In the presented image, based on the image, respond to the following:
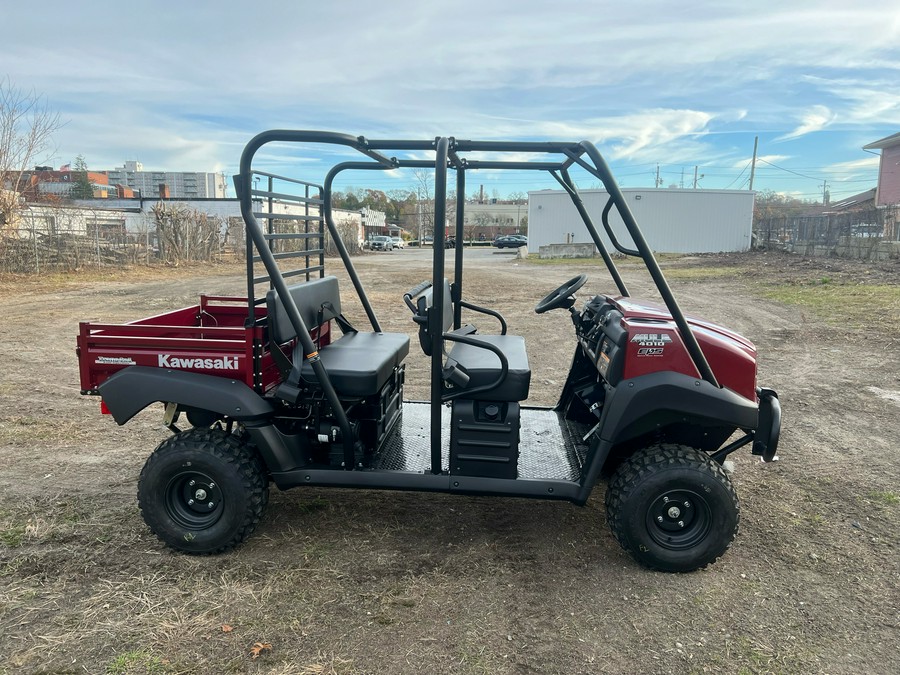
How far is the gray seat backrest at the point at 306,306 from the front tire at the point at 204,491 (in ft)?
1.93

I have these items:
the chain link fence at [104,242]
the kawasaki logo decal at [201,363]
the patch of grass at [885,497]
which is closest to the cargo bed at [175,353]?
the kawasaki logo decal at [201,363]

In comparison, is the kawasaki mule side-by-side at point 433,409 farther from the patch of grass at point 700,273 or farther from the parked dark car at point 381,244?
the parked dark car at point 381,244

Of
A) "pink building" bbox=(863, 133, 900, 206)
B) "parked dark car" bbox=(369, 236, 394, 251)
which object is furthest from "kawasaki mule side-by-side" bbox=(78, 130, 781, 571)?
"parked dark car" bbox=(369, 236, 394, 251)

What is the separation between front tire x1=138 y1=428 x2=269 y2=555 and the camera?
3041 mm

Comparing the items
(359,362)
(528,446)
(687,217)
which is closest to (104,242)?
(359,362)

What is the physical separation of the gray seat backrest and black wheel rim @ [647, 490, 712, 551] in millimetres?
1906

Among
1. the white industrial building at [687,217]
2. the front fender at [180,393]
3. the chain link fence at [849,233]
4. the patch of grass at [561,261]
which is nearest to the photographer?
the front fender at [180,393]

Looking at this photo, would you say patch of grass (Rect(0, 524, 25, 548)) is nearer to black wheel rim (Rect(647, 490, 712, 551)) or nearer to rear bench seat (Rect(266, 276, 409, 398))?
rear bench seat (Rect(266, 276, 409, 398))

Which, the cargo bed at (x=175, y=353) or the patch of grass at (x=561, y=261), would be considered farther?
the patch of grass at (x=561, y=261)

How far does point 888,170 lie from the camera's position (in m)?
30.7

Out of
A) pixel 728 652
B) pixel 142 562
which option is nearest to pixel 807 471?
pixel 728 652

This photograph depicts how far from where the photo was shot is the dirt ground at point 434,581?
7.98 ft

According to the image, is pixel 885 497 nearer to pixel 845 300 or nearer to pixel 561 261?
pixel 845 300

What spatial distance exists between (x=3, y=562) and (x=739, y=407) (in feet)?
11.3
